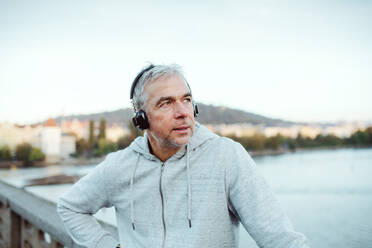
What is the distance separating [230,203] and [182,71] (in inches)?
18.9

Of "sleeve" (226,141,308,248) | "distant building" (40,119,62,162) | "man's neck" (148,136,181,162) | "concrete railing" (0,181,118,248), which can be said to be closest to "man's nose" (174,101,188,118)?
"man's neck" (148,136,181,162)

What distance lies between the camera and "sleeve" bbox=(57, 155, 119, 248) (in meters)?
1.24

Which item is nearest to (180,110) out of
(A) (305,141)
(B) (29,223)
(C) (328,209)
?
(B) (29,223)

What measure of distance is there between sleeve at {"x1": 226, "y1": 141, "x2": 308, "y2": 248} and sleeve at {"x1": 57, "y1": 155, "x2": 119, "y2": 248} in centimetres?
56

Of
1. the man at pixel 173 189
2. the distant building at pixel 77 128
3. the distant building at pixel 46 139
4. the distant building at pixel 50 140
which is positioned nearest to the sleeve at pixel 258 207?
the man at pixel 173 189

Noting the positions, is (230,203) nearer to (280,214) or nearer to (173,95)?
(280,214)

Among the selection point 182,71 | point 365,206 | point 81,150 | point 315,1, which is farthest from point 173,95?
point 81,150

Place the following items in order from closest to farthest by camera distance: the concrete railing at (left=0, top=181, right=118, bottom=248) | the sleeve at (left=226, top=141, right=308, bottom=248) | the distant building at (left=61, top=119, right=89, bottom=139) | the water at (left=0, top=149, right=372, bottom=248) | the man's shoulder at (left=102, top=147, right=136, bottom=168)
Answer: the sleeve at (left=226, top=141, right=308, bottom=248) < the man's shoulder at (left=102, top=147, right=136, bottom=168) < the concrete railing at (left=0, top=181, right=118, bottom=248) < the water at (left=0, top=149, right=372, bottom=248) < the distant building at (left=61, top=119, right=89, bottom=139)

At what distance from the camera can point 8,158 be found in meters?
52.7

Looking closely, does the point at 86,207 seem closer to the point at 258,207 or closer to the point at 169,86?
the point at 169,86

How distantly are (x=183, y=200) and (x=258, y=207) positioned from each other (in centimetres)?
27

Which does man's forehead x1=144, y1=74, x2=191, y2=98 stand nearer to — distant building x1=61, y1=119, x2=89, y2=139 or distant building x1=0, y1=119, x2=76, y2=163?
distant building x1=0, y1=119, x2=76, y2=163

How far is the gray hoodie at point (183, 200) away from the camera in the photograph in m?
0.87

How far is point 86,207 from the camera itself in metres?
1.28
